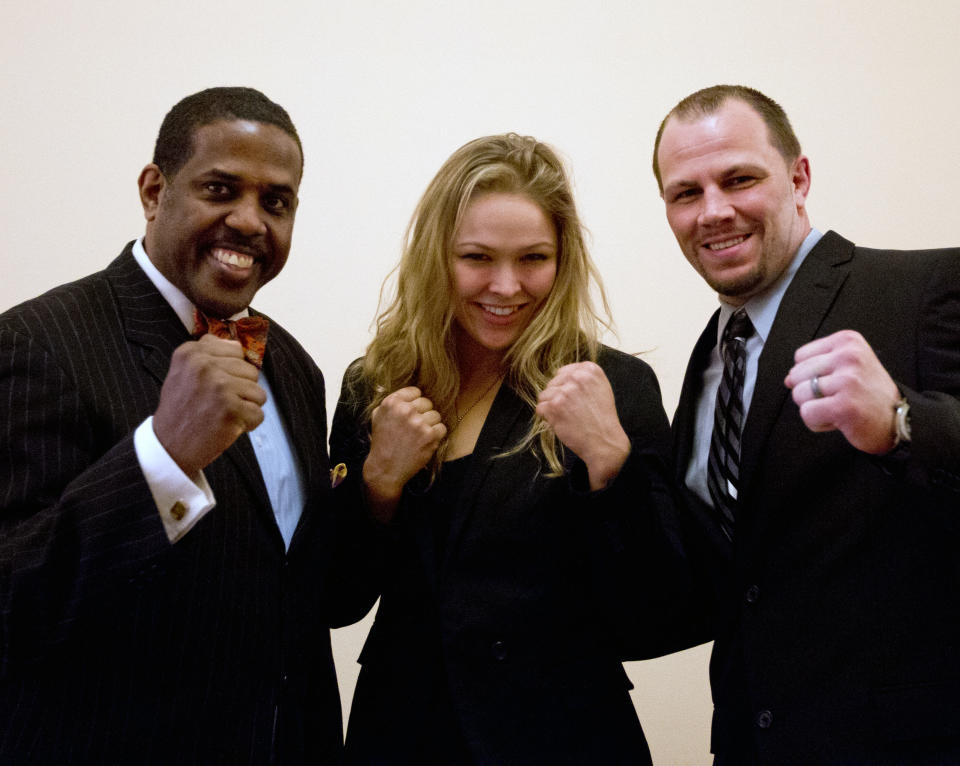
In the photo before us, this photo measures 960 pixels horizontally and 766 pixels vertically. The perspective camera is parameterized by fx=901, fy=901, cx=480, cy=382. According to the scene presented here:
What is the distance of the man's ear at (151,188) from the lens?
155 cm

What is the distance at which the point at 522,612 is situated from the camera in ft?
5.46

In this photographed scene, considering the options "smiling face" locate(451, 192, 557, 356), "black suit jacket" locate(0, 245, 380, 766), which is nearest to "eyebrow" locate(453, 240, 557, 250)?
"smiling face" locate(451, 192, 557, 356)

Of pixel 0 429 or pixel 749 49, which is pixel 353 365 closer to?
pixel 0 429

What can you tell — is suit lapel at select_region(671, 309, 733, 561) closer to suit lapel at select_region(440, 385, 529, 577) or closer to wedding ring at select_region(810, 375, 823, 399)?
suit lapel at select_region(440, 385, 529, 577)

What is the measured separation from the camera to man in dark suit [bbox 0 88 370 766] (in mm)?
1197

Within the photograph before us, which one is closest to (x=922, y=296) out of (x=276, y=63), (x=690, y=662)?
(x=690, y=662)

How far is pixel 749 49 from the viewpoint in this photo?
2.93 metres

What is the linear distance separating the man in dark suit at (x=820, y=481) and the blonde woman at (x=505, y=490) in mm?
169

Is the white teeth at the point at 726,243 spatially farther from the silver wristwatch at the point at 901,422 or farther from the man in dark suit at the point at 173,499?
the man in dark suit at the point at 173,499

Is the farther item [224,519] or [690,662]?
[690,662]

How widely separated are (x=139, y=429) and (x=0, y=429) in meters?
0.20

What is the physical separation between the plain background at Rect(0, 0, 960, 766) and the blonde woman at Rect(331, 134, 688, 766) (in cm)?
91

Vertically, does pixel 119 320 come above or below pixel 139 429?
above

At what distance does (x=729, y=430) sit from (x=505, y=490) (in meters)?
0.44
